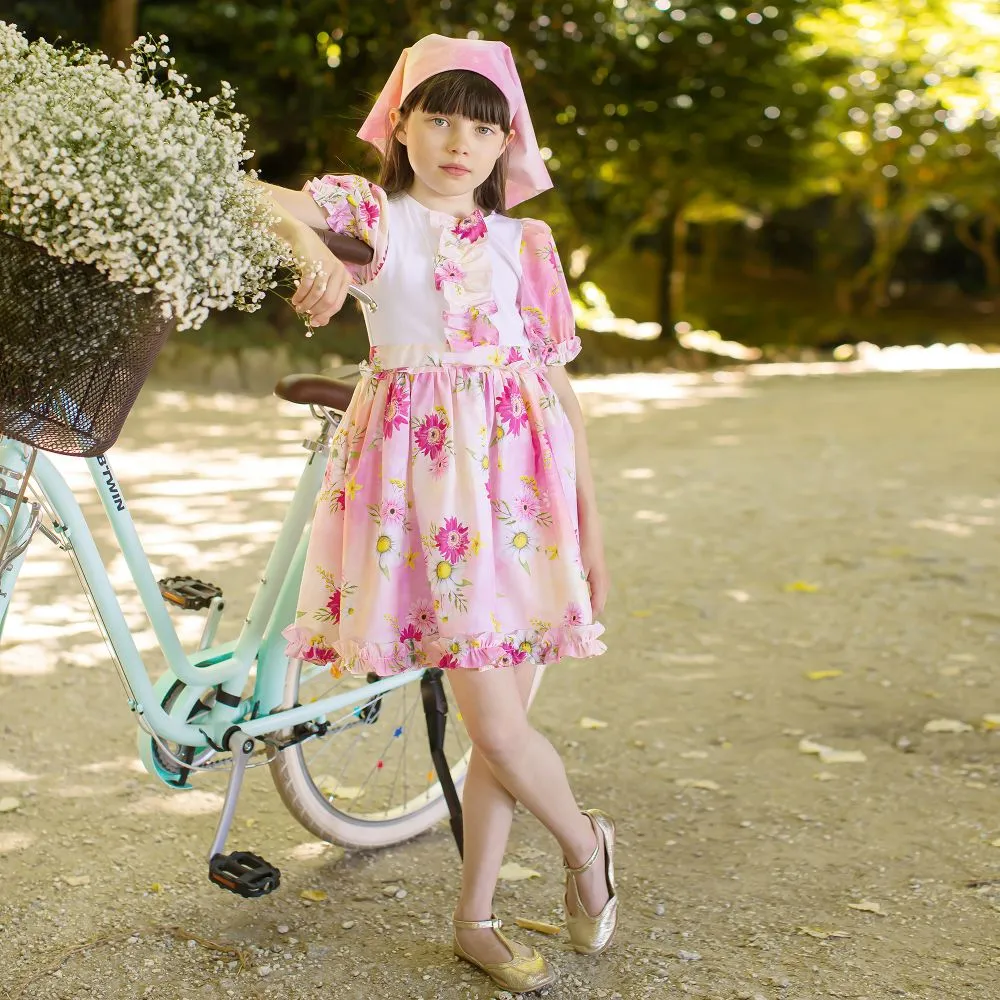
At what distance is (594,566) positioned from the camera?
2564 mm

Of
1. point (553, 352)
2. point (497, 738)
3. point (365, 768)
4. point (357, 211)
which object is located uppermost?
point (357, 211)

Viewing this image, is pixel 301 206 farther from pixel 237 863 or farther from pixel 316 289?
pixel 237 863

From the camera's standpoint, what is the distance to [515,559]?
2.39 metres

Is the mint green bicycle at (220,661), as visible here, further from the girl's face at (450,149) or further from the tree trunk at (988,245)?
the tree trunk at (988,245)

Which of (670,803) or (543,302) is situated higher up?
(543,302)

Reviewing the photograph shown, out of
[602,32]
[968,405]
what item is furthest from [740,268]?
[968,405]

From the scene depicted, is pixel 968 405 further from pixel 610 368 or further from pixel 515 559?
pixel 515 559

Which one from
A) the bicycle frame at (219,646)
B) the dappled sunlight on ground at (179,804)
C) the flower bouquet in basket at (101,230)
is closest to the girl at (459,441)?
the bicycle frame at (219,646)

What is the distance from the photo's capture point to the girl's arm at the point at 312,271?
82.7 inches

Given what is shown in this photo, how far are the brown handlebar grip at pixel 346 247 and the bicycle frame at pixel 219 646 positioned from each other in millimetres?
479

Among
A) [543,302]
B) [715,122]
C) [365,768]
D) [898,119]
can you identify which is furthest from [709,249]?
[543,302]

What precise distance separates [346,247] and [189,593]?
878 mm

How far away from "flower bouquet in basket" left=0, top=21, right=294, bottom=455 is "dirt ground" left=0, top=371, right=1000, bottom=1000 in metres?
1.26

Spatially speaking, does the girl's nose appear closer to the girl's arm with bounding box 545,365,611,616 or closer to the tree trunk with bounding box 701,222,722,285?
the girl's arm with bounding box 545,365,611,616
